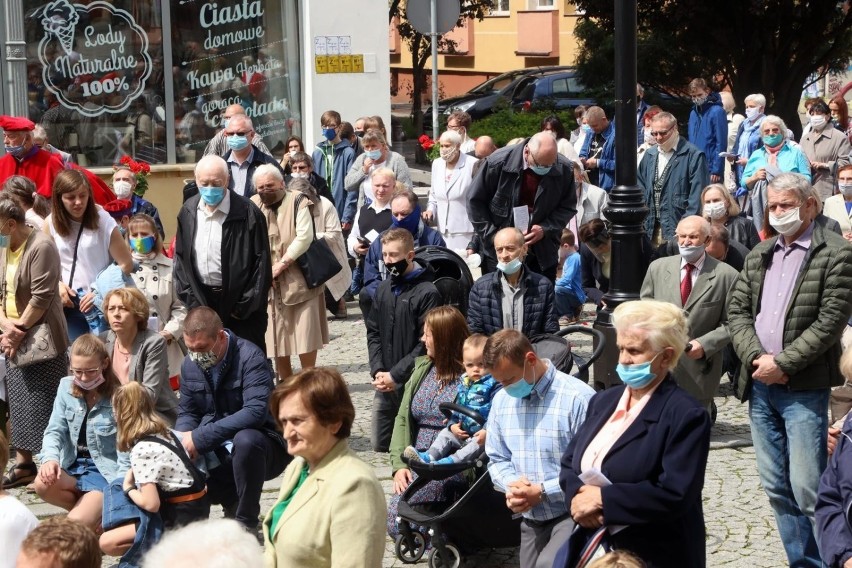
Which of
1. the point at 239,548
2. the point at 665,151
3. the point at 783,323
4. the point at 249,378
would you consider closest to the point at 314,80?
the point at 665,151

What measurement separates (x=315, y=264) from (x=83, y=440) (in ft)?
10.0

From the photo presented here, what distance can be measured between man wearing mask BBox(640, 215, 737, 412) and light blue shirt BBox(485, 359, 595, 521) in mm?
1991

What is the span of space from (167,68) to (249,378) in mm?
10752

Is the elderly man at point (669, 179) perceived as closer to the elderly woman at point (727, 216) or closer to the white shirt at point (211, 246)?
the elderly woman at point (727, 216)

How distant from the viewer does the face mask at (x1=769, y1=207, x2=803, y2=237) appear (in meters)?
6.48

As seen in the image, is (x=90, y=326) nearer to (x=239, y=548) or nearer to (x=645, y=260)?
(x=645, y=260)

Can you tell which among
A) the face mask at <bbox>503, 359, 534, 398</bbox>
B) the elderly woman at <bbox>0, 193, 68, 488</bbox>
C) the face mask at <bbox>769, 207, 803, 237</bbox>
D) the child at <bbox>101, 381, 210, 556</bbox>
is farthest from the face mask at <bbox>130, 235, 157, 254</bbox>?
the face mask at <bbox>769, 207, 803, 237</bbox>

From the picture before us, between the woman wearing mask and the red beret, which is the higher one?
the red beret

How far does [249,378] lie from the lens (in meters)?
7.39

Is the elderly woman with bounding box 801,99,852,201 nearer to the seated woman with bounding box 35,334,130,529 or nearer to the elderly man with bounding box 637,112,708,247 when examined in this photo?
the elderly man with bounding box 637,112,708,247

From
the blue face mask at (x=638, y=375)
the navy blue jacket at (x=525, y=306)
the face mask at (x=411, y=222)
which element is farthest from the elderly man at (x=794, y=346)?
the face mask at (x=411, y=222)

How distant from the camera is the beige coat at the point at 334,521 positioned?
4555 millimetres

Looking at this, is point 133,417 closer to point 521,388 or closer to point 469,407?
point 469,407

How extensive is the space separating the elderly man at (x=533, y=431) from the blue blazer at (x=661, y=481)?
0.91m
